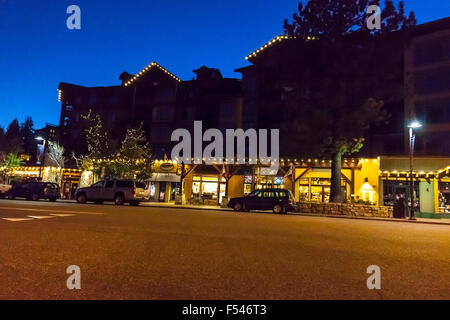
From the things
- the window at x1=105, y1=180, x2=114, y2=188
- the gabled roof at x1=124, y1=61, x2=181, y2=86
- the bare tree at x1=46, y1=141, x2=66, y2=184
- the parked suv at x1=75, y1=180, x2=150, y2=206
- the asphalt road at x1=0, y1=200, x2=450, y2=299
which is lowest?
the asphalt road at x1=0, y1=200, x2=450, y2=299

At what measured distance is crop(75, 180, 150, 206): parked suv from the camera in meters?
21.4

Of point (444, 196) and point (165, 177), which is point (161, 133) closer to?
point (165, 177)

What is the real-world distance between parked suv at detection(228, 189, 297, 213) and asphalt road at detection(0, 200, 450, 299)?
37.2 ft

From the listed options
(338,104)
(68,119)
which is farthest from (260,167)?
(68,119)

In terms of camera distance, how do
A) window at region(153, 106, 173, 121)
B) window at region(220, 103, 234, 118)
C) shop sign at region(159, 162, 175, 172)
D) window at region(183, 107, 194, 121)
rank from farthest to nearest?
1. window at region(153, 106, 173, 121)
2. window at region(183, 107, 194, 121)
3. window at region(220, 103, 234, 118)
4. shop sign at region(159, 162, 175, 172)

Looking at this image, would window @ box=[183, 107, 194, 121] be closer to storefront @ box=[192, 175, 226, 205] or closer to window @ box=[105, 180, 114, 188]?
storefront @ box=[192, 175, 226, 205]

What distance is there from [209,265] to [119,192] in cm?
1827

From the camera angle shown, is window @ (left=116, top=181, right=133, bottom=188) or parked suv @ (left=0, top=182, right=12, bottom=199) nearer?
window @ (left=116, top=181, right=133, bottom=188)

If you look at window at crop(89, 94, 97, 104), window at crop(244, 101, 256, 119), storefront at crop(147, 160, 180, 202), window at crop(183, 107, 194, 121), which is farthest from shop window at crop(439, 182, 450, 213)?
window at crop(89, 94, 97, 104)

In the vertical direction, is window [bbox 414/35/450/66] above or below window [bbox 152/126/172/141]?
above

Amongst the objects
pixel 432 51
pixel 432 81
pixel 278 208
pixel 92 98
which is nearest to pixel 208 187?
pixel 278 208

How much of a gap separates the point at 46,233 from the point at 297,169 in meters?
22.3

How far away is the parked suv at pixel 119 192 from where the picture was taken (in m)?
21.4

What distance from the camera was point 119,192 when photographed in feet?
70.6
